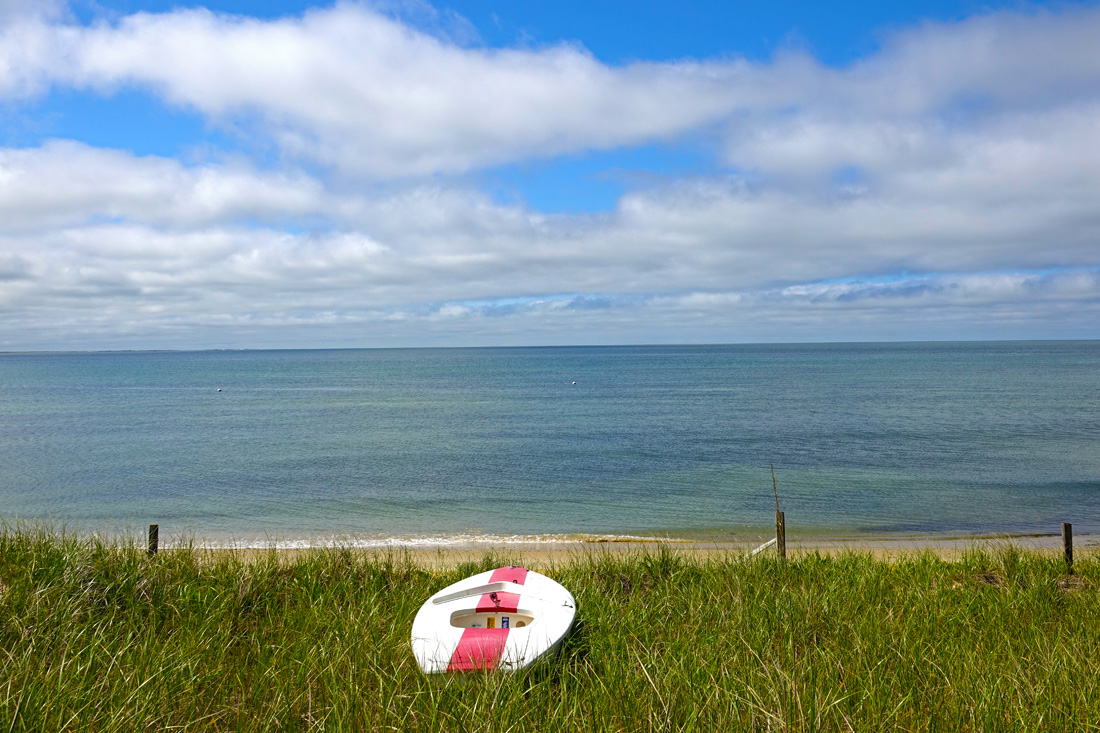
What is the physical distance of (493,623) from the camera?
7.20 m

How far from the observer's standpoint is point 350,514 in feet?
74.0

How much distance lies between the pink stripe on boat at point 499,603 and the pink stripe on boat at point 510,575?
0.45 m

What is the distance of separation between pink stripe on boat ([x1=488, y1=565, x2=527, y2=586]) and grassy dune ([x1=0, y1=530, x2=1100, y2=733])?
2.51ft

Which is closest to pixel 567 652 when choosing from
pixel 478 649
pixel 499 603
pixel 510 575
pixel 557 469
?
pixel 478 649

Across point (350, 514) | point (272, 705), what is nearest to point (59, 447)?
point (350, 514)

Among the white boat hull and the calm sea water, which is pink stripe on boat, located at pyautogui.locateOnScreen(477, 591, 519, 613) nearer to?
the white boat hull

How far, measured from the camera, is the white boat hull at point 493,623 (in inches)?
217

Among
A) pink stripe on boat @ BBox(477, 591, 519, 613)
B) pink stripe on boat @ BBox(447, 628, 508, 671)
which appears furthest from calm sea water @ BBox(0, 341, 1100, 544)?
pink stripe on boat @ BBox(447, 628, 508, 671)

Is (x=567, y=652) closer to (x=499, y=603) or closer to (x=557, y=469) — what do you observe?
(x=499, y=603)

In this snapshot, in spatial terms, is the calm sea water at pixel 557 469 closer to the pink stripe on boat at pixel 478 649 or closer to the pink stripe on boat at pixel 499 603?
the pink stripe on boat at pixel 499 603

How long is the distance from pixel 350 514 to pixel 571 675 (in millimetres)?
18638

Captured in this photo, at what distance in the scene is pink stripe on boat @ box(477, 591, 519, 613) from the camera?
7.16m

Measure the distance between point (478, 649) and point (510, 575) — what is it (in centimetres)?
219

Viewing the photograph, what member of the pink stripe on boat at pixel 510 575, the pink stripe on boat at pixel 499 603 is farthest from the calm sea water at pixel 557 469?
the pink stripe on boat at pixel 499 603
